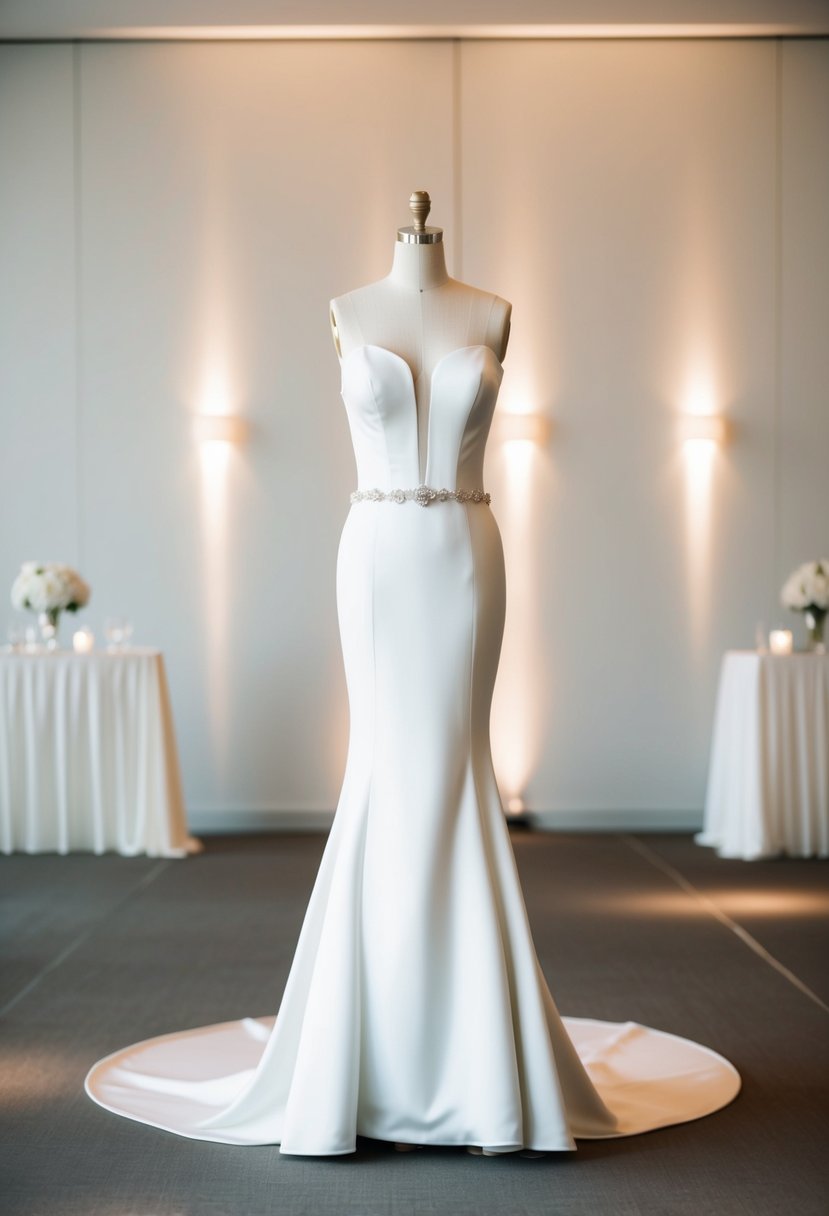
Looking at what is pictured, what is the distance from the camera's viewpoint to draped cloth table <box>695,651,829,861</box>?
6.93 metres

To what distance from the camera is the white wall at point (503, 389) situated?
26.3ft

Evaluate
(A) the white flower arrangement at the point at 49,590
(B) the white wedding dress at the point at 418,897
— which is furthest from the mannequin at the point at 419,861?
(A) the white flower arrangement at the point at 49,590

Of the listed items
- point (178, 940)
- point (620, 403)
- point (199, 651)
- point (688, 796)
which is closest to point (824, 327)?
point (620, 403)

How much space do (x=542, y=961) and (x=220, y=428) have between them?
4153 millimetres

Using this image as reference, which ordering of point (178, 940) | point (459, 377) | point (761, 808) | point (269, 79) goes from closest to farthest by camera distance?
point (459, 377) → point (178, 940) → point (761, 808) → point (269, 79)

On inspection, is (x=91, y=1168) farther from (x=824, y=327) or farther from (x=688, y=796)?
Answer: (x=824, y=327)

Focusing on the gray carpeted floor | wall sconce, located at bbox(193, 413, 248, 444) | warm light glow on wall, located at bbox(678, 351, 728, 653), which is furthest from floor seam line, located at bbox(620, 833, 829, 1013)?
wall sconce, located at bbox(193, 413, 248, 444)

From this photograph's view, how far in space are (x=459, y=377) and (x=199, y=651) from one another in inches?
205

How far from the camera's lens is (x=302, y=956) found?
304 centimetres

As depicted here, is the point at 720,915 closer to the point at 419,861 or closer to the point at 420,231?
the point at 419,861

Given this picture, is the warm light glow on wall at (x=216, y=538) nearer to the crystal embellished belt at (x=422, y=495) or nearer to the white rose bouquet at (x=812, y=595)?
the white rose bouquet at (x=812, y=595)

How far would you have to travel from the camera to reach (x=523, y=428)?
795 centimetres

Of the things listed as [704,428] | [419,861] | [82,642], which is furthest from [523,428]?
[419,861]

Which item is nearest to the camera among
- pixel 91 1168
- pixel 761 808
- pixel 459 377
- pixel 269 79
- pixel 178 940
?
pixel 91 1168
